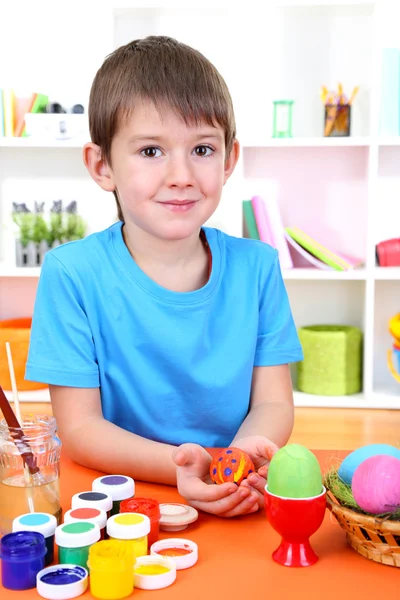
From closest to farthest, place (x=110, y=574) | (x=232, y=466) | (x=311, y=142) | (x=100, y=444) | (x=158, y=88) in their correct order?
(x=110, y=574) < (x=232, y=466) < (x=100, y=444) < (x=158, y=88) < (x=311, y=142)

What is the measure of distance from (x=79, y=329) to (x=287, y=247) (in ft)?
7.17

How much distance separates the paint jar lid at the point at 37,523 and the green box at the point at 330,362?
255 centimetres

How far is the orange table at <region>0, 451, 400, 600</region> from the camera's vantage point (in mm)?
674

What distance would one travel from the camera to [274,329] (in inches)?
51.6

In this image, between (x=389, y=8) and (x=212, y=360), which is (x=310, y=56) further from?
(x=212, y=360)

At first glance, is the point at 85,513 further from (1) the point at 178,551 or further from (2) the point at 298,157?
(2) the point at 298,157

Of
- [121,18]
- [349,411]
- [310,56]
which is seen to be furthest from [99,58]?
[349,411]

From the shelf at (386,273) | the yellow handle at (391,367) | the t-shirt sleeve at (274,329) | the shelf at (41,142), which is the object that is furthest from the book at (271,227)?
the t-shirt sleeve at (274,329)

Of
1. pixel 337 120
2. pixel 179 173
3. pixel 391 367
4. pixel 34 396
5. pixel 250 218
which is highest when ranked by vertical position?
pixel 337 120

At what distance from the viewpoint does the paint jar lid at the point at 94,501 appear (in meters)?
0.80

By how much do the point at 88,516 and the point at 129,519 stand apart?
4 cm

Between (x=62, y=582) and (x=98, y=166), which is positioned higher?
(x=98, y=166)

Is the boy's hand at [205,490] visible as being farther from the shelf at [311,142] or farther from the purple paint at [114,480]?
the shelf at [311,142]

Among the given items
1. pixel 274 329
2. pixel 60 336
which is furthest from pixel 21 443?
pixel 274 329
